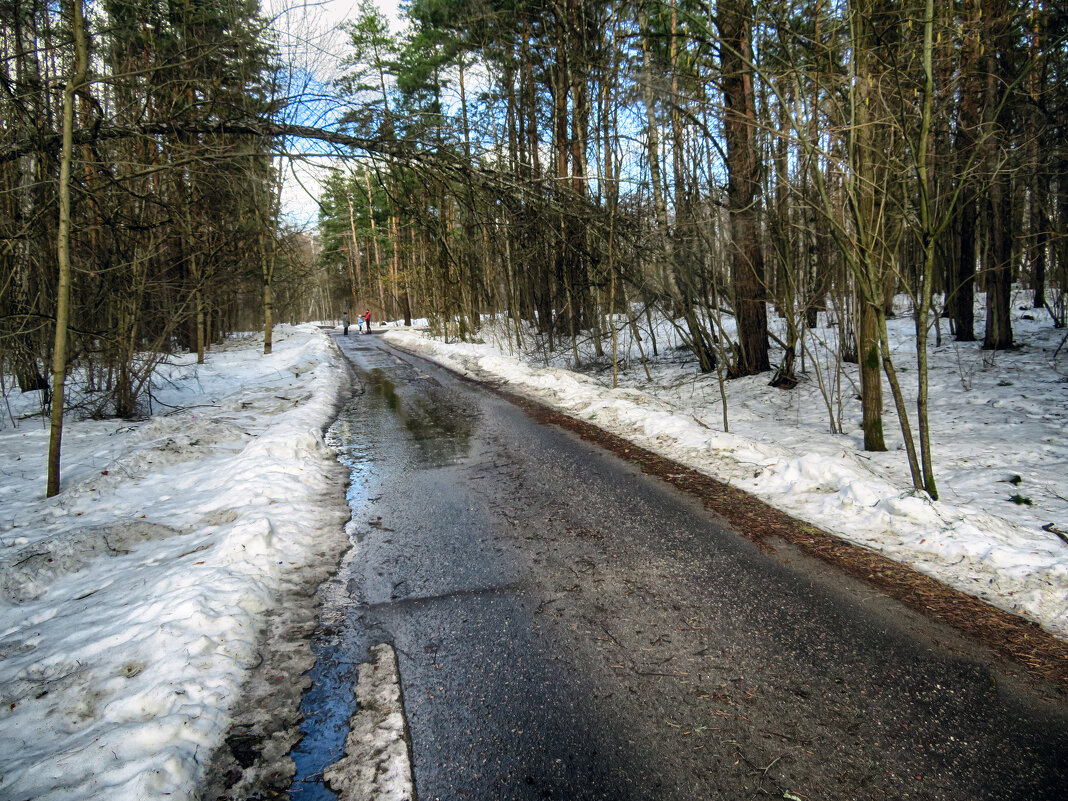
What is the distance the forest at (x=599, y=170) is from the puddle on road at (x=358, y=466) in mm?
2668

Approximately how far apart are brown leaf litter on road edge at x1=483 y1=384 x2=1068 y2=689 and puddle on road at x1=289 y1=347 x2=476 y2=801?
9.70ft

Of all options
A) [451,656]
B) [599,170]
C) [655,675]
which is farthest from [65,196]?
[599,170]

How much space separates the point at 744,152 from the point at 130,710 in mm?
11325

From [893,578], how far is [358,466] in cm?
561

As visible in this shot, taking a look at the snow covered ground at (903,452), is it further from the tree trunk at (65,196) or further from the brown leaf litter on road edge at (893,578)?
the tree trunk at (65,196)

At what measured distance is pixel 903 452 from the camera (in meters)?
7.01

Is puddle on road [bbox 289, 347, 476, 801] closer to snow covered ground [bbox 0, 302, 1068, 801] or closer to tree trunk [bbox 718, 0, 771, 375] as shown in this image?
snow covered ground [bbox 0, 302, 1068, 801]

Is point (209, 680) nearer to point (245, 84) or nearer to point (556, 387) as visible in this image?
point (245, 84)

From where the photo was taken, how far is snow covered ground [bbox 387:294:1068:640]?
3783mm

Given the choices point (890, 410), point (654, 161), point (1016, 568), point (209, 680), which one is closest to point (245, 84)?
point (209, 680)

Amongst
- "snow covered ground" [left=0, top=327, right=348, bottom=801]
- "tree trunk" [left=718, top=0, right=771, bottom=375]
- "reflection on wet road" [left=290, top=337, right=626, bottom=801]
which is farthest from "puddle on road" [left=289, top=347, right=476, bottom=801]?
"tree trunk" [left=718, top=0, right=771, bottom=375]

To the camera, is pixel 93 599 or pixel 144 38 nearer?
pixel 93 599

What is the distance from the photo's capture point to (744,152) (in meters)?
10.2

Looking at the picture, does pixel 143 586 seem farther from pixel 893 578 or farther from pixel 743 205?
pixel 743 205
